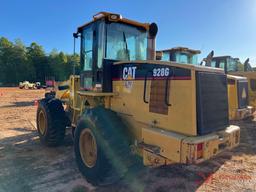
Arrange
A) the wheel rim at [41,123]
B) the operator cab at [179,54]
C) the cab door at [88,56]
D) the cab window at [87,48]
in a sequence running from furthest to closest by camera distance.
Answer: the operator cab at [179,54]
the wheel rim at [41,123]
the cab window at [87,48]
the cab door at [88,56]

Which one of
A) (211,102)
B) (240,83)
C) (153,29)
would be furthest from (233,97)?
(211,102)

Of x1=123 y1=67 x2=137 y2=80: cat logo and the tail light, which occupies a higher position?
x1=123 y1=67 x2=137 y2=80: cat logo

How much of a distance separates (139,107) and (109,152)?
88 centimetres

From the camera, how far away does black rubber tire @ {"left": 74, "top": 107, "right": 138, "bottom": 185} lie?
3.96 m

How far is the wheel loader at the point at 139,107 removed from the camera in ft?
11.3

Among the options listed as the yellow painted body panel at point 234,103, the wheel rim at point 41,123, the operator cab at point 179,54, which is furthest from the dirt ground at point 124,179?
the operator cab at point 179,54

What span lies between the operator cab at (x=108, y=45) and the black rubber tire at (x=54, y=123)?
1.32 meters

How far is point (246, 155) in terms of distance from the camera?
5805 mm

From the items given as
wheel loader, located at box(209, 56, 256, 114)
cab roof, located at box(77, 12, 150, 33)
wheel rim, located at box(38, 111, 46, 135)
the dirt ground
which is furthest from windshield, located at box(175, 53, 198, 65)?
wheel rim, located at box(38, 111, 46, 135)

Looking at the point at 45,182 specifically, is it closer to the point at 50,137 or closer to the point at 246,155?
the point at 50,137

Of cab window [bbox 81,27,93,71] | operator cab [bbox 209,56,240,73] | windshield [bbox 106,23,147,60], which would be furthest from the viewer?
operator cab [bbox 209,56,240,73]

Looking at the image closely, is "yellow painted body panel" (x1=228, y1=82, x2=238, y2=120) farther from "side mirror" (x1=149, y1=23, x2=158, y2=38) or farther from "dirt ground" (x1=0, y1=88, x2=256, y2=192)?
"side mirror" (x1=149, y1=23, x2=158, y2=38)

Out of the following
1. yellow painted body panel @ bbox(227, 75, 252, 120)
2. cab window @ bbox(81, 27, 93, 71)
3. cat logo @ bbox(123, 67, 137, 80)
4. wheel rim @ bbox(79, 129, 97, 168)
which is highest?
cab window @ bbox(81, 27, 93, 71)

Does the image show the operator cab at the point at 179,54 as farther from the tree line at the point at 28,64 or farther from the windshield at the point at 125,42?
the tree line at the point at 28,64
